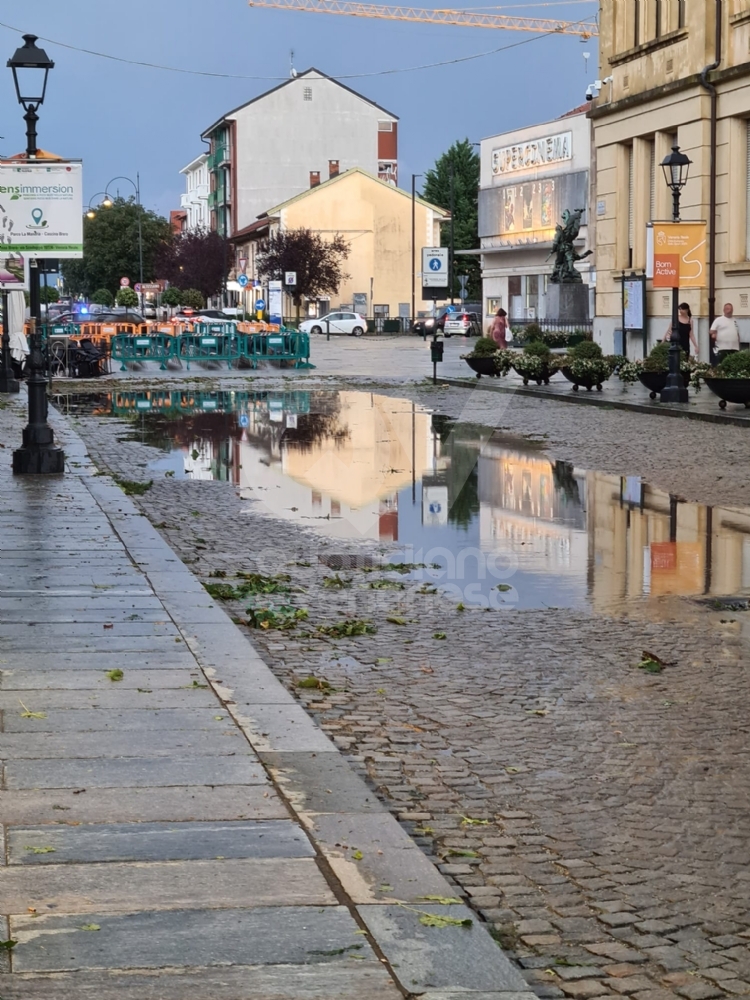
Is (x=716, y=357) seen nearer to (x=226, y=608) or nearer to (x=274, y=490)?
(x=274, y=490)

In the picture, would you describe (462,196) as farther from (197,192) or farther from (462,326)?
(462,326)

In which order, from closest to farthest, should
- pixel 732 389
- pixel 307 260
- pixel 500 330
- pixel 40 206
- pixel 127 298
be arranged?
pixel 40 206 < pixel 732 389 < pixel 500 330 < pixel 307 260 < pixel 127 298


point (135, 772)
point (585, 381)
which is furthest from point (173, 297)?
point (135, 772)

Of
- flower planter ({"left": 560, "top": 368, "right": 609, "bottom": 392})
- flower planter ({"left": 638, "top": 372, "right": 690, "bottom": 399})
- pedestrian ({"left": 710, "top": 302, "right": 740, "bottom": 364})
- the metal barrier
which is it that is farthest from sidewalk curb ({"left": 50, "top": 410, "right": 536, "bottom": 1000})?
the metal barrier

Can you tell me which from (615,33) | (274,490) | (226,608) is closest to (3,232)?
(274,490)

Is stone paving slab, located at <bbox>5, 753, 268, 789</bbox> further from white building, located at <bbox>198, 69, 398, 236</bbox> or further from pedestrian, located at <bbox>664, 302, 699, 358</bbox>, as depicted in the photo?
white building, located at <bbox>198, 69, 398, 236</bbox>

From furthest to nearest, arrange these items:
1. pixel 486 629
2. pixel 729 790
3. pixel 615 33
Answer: pixel 615 33, pixel 486 629, pixel 729 790

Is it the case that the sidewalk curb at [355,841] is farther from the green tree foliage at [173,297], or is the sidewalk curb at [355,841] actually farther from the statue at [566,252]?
the green tree foliage at [173,297]

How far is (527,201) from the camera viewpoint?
80.1 m

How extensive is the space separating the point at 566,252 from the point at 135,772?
5445 cm

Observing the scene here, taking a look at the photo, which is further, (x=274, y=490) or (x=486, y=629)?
(x=274, y=490)

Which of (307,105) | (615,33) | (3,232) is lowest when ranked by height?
(3,232)

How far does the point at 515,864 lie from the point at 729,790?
1182mm

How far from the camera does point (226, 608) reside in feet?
29.7
